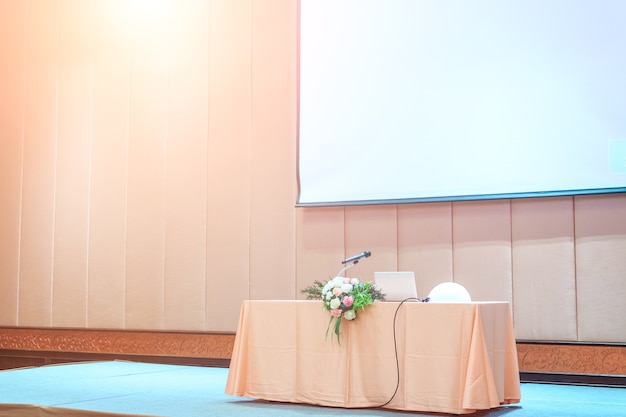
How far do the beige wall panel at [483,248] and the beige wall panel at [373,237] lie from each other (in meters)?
0.47

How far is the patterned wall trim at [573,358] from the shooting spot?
4.72 m

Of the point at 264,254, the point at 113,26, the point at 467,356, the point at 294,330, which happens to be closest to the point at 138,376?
the point at 264,254

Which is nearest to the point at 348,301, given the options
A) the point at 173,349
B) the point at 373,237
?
the point at 373,237

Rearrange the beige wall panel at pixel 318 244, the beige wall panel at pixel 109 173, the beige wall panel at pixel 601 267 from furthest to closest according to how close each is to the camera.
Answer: the beige wall panel at pixel 109 173 → the beige wall panel at pixel 318 244 → the beige wall panel at pixel 601 267

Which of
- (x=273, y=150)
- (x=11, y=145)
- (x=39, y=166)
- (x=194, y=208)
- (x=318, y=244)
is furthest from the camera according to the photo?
(x=11, y=145)

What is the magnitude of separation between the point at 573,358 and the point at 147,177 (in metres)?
3.77

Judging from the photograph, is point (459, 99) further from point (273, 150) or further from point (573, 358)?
point (573, 358)

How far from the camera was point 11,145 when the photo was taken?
735 centimetres

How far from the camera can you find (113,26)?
22.5ft

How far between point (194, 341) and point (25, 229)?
2184 mm

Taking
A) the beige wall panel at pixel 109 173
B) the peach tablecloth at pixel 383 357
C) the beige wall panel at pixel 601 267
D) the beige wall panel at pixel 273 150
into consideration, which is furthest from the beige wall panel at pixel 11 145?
the beige wall panel at pixel 601 267

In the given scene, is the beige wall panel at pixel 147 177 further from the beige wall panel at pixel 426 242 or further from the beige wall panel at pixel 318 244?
the beige wall panel at pixel 426 242

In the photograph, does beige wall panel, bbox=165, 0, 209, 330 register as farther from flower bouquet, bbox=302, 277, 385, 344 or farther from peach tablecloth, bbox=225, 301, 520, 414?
flower bouquet, bbox=302, 277, 385, 344

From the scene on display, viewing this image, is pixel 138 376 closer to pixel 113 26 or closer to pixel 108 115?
pixel 108 115
